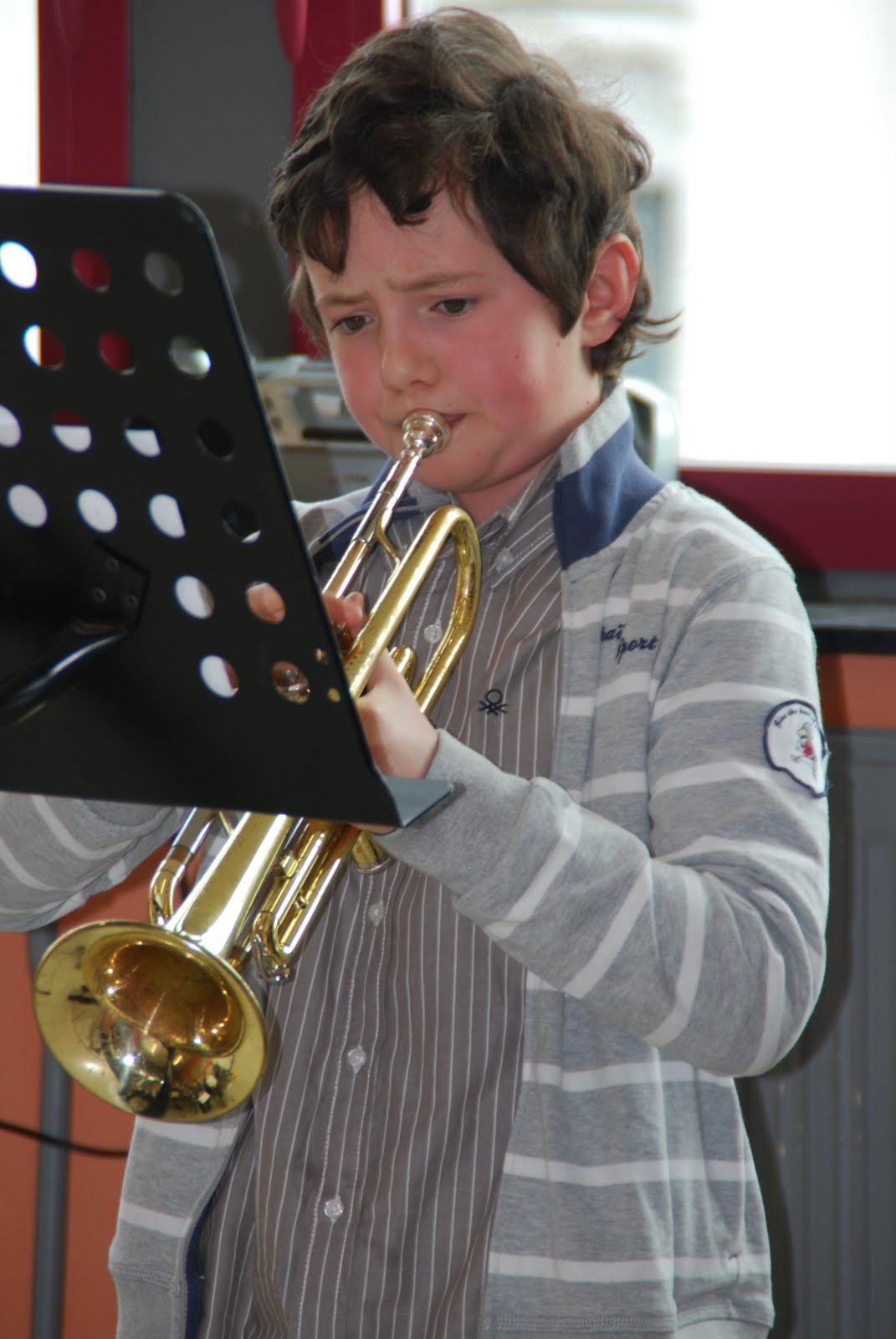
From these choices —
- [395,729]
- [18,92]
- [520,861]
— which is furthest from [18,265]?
[18,92]

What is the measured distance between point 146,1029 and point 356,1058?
0.16m

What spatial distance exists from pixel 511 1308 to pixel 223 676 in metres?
0.47

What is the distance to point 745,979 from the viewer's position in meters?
0.87

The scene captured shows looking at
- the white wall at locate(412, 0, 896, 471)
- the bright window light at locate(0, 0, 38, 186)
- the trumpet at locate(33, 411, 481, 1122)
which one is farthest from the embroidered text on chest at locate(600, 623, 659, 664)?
the bright window light at locate(0, 0, 38, 186)

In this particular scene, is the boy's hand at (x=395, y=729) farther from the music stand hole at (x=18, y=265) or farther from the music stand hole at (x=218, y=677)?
the music stand hole at (x=18, y=265)

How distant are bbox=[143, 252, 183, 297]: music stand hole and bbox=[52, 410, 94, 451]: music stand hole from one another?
0.09 metres

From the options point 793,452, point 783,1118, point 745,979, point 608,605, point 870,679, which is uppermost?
point 608,605

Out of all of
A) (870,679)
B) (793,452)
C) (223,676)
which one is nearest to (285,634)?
(223,676)

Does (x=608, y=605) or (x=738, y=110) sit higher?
(x=738, y=110)

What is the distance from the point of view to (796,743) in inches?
36.0

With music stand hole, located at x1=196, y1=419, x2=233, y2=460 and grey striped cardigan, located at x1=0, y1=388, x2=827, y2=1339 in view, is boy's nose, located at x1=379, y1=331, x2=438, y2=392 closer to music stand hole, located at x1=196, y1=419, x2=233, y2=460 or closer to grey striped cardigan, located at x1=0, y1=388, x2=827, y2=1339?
grey striped cardigan, located at x1=0, y1=388, x2=827, y2=1339

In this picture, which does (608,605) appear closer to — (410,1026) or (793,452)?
(410,1026)

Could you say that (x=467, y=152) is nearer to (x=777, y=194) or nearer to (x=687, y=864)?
(x=687, y=864)

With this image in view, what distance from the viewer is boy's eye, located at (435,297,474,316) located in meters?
1.02
